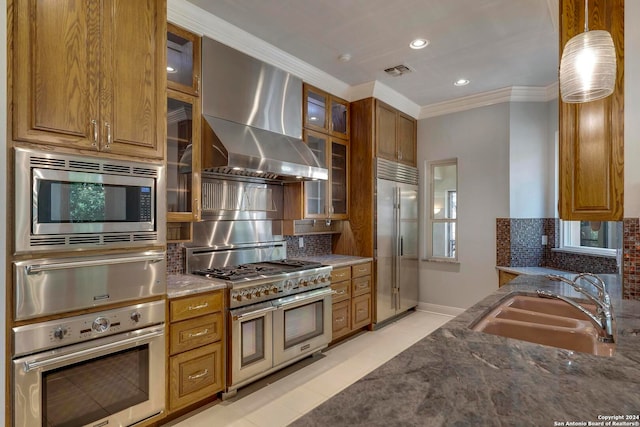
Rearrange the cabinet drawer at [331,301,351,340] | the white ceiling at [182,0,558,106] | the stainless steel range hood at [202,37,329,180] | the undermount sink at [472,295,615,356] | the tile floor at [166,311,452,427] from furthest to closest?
the cabinet drawer at [331,301,351,340]
the stainless steel range hood at [202,37,329,180]
the white ceiling at [182,0,558,106]
the tile floor at [166,311,452,427]
the undermount sink at [472,295,615,356]

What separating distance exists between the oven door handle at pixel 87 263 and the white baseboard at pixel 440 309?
12.8 feet

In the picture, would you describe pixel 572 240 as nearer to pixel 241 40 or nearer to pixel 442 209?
pixel 442 209

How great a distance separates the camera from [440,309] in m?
4.88

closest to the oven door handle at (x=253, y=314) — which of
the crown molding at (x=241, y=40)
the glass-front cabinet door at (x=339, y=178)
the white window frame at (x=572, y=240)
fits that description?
the glass-front cabinet door at (x=339, y=178)

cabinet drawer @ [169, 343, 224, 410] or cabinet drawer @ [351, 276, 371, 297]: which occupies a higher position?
cabinet drawer @ [351, 276, 371, 297]

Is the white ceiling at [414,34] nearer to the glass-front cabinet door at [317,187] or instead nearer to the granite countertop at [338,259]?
the glass-front cabinet door at [317,187]

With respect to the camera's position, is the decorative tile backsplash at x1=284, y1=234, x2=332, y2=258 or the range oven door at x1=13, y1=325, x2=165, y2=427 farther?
the decorative tile backsplash at x1=284, y1=234, x2=332, y2=258

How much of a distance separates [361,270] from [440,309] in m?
1.61

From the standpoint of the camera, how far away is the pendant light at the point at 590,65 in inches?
58.1

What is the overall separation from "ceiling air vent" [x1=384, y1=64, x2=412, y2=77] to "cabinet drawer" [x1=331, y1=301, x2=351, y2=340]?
8.40 feet

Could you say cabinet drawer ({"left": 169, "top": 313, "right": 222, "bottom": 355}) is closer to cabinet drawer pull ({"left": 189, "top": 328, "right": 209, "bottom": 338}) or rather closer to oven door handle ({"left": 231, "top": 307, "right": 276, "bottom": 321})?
cabinet drawer pull ({"left": 189, "top": 328, "right": 209, "bottom": 338})

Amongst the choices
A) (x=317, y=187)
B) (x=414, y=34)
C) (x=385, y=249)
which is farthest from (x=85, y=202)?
(x=385, y=249)

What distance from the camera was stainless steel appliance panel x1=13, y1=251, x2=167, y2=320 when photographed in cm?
171

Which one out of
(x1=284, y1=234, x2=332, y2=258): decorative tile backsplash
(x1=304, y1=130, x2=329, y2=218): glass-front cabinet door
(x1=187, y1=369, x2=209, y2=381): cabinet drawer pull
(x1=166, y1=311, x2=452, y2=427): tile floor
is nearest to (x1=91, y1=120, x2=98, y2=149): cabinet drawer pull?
(x1=187, y1=369, x2=209, y2=381): cabinet drawer pull
